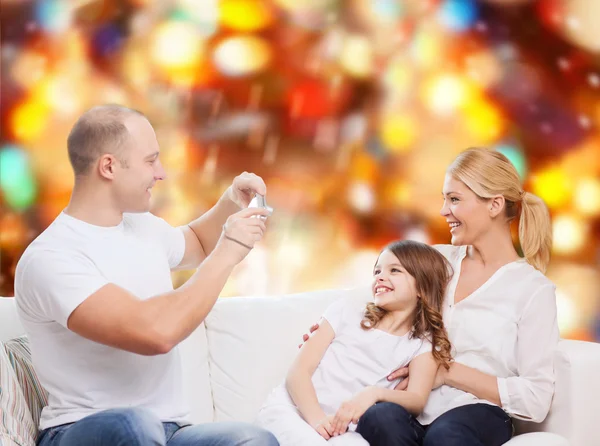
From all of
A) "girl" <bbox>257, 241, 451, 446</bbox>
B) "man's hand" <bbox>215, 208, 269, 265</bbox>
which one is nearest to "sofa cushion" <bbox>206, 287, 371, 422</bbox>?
"girl" <bbox>257, 241, 451, 446</bbox>

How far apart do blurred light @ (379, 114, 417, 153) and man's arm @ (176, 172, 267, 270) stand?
1.04 meters

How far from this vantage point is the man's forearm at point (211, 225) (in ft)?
5.88

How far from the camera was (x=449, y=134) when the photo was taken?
8.80ft

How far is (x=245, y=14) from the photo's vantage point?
254 centimetres

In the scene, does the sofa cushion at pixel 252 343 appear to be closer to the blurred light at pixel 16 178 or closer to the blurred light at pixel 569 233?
the blurred light at pixel 16 178

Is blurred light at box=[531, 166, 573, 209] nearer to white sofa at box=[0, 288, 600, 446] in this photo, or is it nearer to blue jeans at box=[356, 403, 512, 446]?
white sofa at box=[0, 288, 600, 446]

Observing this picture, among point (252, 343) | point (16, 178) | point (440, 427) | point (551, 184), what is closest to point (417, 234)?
point (551, 184)

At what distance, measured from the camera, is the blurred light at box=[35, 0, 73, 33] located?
7.79 ft

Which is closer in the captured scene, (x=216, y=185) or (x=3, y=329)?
(x=3, y=329)

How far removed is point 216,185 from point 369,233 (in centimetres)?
57

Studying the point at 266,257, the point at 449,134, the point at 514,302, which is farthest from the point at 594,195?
the point at 266,257

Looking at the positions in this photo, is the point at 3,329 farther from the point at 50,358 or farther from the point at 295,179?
the point at 295,179

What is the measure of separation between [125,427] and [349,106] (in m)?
1.65

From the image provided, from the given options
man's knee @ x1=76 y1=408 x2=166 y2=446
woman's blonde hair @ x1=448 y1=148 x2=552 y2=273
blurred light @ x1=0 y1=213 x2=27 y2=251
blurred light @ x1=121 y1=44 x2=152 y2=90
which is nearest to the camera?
man's knee @ x1=76 y1=408 x2=166 y2=446
